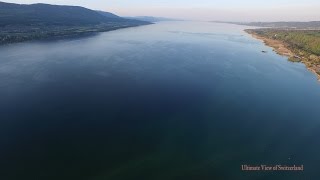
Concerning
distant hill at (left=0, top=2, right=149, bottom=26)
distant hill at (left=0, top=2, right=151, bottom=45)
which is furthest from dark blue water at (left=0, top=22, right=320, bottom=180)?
distant hill at (left=0, top=2, right=149, bottom=26)

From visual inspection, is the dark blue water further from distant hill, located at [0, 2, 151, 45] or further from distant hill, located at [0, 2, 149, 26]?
distant hill, located at [0, 2, 149, 26]

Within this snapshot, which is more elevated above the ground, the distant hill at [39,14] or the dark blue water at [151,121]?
the distant hill at [39,14]

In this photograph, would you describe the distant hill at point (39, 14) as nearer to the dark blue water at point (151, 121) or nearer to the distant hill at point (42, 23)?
the distant hill at point (42, 23)

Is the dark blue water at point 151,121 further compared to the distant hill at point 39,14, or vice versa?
the distant hill at point 39,14

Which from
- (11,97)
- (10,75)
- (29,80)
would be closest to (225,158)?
(11,97)

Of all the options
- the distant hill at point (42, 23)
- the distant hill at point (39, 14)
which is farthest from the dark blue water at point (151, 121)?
the distant hill at point (39, 14)

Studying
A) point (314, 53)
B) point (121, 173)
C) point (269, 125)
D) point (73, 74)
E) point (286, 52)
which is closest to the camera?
point (121, 173)

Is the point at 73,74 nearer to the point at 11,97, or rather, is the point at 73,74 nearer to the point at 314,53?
the point at 11,97

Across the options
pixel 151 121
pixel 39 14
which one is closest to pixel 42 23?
pixel 39 14
